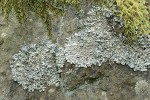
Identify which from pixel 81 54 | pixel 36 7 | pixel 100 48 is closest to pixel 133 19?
pixel 100 48

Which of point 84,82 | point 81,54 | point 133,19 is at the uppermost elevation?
point 133,19

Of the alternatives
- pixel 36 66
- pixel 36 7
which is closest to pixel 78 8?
pixel 36 7

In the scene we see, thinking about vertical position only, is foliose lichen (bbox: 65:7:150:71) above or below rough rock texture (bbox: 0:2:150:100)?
above

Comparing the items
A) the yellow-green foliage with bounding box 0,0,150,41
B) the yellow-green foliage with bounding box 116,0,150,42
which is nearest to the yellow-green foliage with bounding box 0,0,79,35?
the yellow-green foliage with bounding box 0,0,150,41

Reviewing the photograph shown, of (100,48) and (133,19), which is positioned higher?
(133,19)

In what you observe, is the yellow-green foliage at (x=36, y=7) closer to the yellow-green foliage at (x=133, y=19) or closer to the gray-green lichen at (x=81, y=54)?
the gray-green lichen at (x=81, y=54)

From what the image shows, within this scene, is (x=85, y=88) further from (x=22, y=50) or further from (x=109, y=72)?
(x=22, y=50)

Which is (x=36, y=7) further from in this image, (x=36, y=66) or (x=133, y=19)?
(x=133, y=19)

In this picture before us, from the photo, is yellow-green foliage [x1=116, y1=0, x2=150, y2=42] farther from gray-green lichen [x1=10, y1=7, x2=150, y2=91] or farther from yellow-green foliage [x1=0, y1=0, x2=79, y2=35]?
yellow-green foliage [x1=0, y1=0, x2=79, y2=35]
